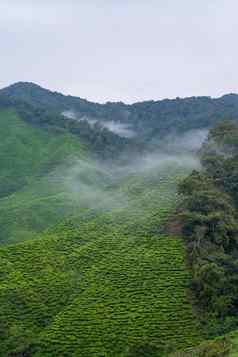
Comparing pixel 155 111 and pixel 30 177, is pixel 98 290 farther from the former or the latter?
pixel 155 111

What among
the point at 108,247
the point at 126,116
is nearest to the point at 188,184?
the point at 108,247

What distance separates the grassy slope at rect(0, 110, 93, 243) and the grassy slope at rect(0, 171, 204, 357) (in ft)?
65.6

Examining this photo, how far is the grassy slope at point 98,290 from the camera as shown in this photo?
4103 cm

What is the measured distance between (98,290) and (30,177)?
201 ft

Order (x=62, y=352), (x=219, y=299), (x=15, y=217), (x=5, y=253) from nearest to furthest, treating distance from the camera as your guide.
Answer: (x=62, y=352) → (x=219, y=299) → (x=5, y=253) → (x=15, y=217)

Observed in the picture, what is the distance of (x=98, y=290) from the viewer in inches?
1831

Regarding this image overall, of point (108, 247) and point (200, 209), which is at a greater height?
point (200, 209)

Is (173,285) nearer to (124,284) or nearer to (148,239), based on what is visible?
(124,284)

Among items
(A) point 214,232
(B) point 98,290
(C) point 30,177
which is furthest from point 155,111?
(B) point 98,290

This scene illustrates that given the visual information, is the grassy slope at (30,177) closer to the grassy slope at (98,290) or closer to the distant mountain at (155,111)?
the grassy slope at (98,290)

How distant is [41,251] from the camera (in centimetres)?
5341

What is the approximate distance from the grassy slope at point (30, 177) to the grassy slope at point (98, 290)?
20.0 meters

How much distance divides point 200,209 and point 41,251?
14.4 m

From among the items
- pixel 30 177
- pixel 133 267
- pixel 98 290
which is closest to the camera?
pixel 98 290
